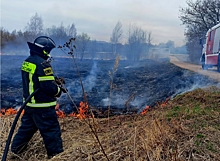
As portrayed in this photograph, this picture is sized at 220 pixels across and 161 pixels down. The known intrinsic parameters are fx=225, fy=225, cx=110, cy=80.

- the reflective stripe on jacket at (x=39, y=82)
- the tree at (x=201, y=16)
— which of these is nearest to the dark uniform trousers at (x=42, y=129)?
the reflective stripe on jacket at (x=39, y=82)

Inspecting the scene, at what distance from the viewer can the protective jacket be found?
3.31 m

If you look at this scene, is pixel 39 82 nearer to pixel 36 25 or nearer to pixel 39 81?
pixel 39 81

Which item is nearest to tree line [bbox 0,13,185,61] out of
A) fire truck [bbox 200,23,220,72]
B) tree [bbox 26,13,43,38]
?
tree [bbox 26,13,43,38]

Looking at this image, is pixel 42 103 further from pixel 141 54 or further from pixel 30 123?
pixel 141 54

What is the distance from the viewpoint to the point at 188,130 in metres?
3.46

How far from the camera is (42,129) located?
336 centimetres

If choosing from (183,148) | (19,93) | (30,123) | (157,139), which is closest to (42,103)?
(30,123)

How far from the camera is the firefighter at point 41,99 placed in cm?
334

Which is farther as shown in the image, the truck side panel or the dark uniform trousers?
the truck side panel

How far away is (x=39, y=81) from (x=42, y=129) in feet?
2.36

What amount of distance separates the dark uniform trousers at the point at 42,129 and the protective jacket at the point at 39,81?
0.12 meters

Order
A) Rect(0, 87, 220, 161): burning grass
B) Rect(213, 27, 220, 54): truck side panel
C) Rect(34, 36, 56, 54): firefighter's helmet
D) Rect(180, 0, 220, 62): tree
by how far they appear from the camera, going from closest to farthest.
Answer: Rect(0, 87, 220, 161): burning grass < Rect(34, 36, 56, 54): firefighter's helmet < Rect(213, 27, 220, 54): truck side panel < Rect(180, 0, 220, 62): tree

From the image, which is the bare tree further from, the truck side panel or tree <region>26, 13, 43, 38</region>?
the truck side panel

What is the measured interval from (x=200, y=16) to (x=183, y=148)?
92.7 ft
